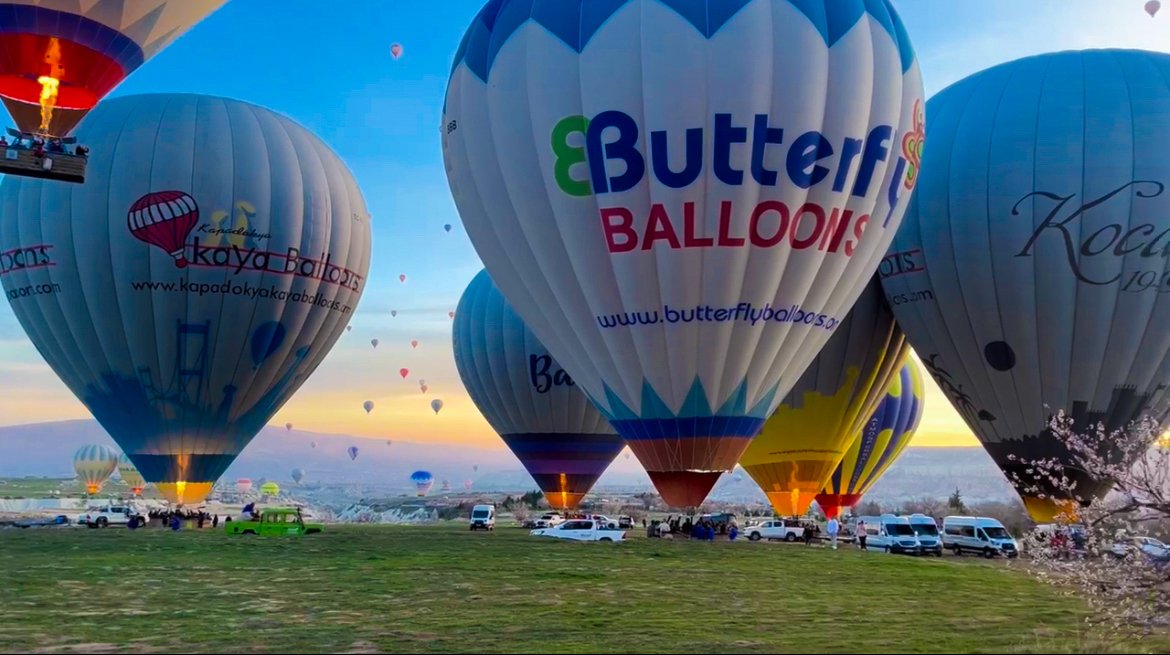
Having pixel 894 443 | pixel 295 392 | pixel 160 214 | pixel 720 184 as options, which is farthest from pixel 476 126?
pixel 894 443

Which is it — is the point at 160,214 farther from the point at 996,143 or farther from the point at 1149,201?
the point at 1149,201

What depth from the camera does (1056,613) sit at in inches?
557

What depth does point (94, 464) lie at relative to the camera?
9431cm

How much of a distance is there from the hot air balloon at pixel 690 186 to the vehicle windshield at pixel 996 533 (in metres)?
10.5

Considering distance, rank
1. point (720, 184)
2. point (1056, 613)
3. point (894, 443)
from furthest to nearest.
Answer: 1. point (894, 443)
2. point (720, 184)
3. point (1056, 613)

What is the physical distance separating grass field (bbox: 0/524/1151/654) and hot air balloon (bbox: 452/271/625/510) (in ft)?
51.2

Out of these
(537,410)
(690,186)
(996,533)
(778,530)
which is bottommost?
(778,530)

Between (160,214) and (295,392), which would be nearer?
(160,214)

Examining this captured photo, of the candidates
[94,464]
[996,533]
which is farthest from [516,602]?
[94,464]

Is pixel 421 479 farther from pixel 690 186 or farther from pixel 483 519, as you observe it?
pixel 690 186

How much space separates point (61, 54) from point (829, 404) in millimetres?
23355

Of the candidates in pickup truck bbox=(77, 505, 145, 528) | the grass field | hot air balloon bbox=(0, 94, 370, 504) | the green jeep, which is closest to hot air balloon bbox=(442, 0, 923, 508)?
the grass field

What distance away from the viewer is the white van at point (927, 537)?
2900 centimetres

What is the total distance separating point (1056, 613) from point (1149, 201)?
15040mm
